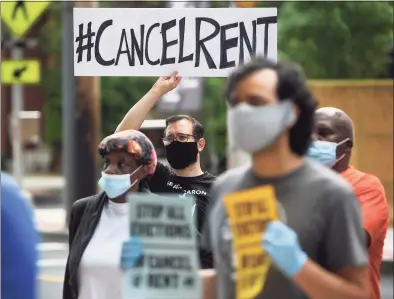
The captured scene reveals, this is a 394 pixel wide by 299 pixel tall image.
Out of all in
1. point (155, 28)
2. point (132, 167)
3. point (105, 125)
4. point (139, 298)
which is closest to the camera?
point (139, 298)

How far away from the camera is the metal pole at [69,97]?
1719cm

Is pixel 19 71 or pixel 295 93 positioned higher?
pixel 19 71

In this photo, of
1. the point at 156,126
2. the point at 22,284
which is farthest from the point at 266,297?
the point at 156,126

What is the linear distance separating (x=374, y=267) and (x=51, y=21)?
24.6 meters

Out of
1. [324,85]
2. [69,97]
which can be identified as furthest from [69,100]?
[324,85]

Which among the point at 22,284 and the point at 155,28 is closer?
the point at 22,284

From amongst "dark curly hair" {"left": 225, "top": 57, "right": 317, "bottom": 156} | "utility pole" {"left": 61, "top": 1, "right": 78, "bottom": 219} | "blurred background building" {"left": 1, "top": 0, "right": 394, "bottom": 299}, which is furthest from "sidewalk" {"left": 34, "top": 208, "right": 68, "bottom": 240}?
"dark curly hair" {"left": 225, "top": 57, "right": 317, "bottom": 156}

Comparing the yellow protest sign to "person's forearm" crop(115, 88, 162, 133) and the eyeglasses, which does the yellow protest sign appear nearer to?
"person's forearm" crop(115, 88, 162, 133)

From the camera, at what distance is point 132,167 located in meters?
4.09

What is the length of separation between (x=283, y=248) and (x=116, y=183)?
3.92 ft

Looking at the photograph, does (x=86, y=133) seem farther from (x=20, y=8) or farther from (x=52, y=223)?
(x=52, y=223)

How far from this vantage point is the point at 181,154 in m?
5.33

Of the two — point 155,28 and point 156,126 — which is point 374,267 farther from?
point 156,126

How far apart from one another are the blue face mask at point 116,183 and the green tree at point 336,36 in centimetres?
1371
